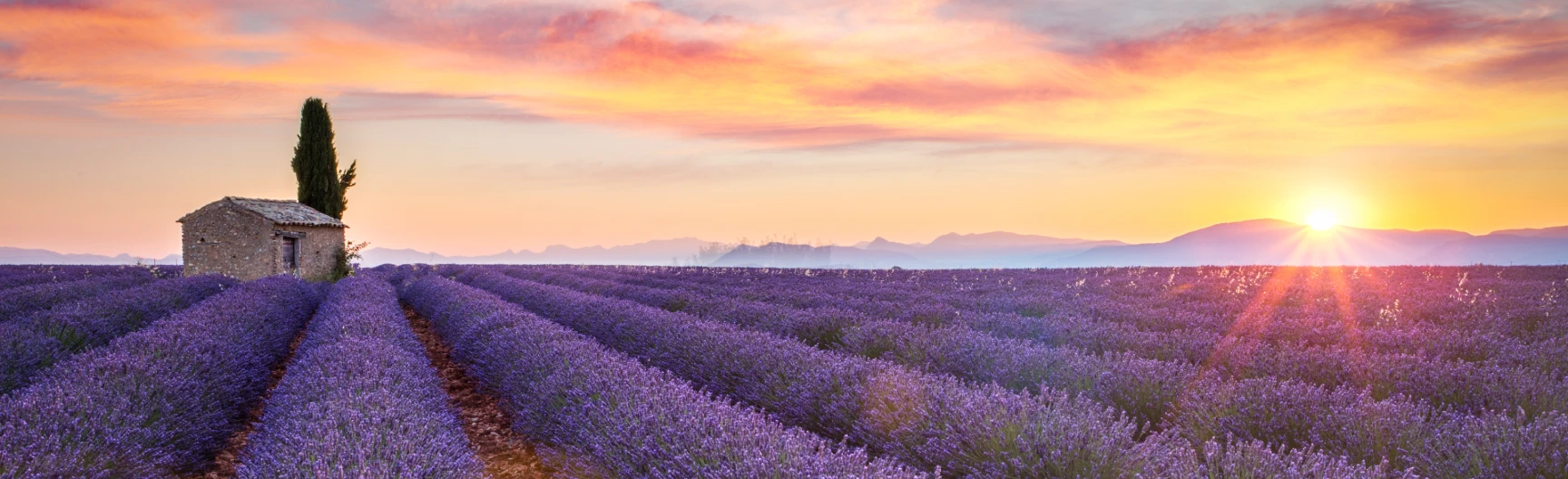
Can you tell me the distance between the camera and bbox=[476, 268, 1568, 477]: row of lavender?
10.00 feet

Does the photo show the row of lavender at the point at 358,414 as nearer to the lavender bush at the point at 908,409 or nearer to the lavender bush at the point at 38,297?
the lavender bush at the point at 908,409

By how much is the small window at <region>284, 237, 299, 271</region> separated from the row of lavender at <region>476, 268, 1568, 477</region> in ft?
66.5

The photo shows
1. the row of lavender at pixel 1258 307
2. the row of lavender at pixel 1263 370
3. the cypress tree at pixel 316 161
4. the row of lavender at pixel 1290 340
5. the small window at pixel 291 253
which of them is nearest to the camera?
the row of lavender at pixel 1263 370

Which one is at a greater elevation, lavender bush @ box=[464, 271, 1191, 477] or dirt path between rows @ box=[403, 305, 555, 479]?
lavender bush @ box=[464, 271, 1191, 477]

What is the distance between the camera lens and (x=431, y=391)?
5.17 metres

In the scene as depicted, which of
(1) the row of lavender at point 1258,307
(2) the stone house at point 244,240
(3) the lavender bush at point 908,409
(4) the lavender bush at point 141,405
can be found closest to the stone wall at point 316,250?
(2) the stone house at point 244,240

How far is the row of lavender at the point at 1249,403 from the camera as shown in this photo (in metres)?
3.05

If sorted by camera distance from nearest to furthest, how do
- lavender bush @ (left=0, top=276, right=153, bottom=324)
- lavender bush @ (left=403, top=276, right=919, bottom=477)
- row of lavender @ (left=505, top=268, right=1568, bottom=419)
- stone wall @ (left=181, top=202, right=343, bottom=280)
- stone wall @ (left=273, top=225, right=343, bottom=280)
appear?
lavender bush @ (left=403, top=276, right=919, bottom=477) → row of lavender @ (left=505, top=268, right=1568, bottom=419) → lavender bush @ (left=0, top=276, right=153, bottom=324) → stone wall @ (left=181, top=202, right=343, bottom=280) → stone wall @ (left=273, top=225, right=343, bottom=280)

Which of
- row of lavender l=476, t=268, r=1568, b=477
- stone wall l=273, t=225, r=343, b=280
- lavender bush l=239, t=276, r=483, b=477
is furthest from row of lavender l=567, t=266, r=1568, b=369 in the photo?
stone wall l=273, t=225, r=343, b=280

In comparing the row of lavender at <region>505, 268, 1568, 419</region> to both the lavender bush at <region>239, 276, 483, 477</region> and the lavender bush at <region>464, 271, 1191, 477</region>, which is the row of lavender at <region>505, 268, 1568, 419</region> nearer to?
the lavender bush at <region>464, 271, 1191, 477</region>

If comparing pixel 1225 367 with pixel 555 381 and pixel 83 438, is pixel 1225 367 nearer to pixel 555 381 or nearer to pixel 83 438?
pixel 555 381

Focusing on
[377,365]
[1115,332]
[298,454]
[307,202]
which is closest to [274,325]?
[377,365]

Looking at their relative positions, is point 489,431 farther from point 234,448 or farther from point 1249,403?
point 1249,403

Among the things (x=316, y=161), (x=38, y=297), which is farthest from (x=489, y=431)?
(x=316, y=161)
